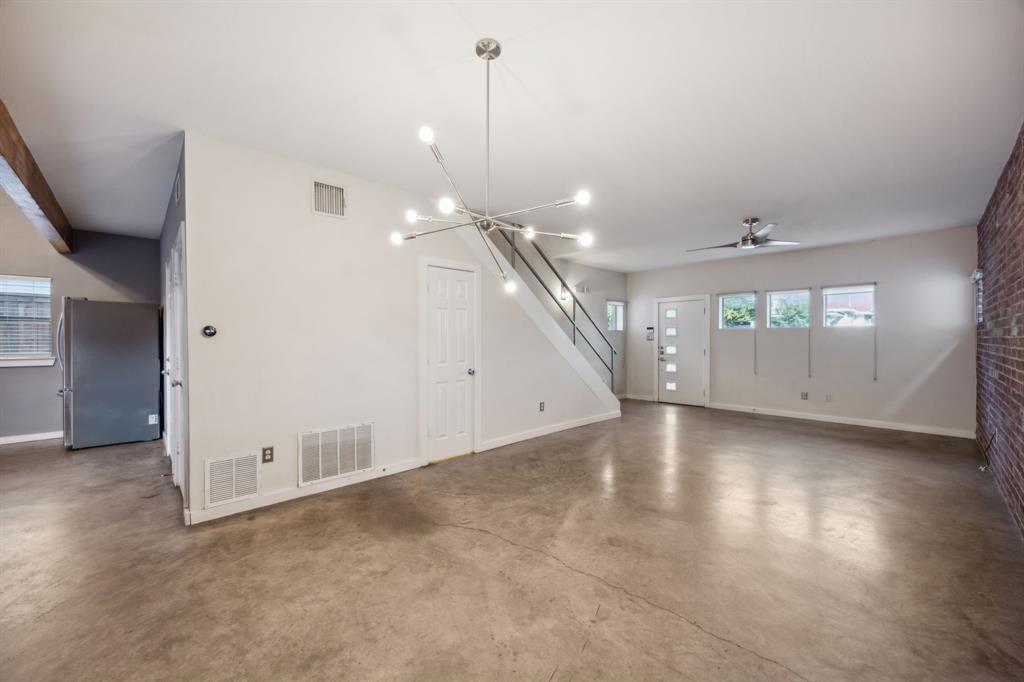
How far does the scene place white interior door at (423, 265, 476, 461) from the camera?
442cm

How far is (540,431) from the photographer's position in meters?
5.62

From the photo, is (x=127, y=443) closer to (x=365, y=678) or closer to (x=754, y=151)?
(x=365, y=678)

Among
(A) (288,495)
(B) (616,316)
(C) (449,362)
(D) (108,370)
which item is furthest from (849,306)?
(D) (108,370)

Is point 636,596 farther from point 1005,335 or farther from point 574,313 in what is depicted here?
point 574,313

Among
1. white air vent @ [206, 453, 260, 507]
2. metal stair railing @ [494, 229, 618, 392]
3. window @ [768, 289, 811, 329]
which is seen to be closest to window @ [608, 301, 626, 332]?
metal stair railing @ [494, 229, 618, 392]

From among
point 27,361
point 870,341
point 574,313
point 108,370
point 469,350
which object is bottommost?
point 108,370

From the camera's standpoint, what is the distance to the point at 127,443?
211 inches

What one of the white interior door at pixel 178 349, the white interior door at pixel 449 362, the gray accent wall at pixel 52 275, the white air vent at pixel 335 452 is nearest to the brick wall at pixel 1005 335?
the white interior door at pixel 449 362

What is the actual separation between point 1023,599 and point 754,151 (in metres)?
3.21

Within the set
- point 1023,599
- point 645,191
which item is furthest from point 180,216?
point 1023,599

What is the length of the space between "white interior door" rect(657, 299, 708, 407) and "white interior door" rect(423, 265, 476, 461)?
5236 millimetres

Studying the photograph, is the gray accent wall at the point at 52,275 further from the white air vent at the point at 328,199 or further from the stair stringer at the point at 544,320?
the stair stringer at the point at 544,320

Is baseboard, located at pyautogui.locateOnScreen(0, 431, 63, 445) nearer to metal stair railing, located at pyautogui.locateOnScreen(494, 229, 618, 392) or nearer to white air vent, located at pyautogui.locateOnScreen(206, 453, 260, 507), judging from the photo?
white air vent, located at pyautogui.locateOnScreen(206, 453, 260, 507)

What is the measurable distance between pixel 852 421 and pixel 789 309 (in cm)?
197
